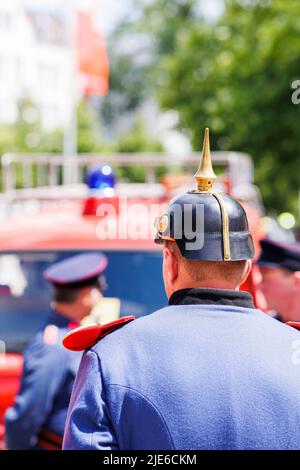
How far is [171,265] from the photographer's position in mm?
2098

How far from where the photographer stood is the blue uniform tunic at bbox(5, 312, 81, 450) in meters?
3.40

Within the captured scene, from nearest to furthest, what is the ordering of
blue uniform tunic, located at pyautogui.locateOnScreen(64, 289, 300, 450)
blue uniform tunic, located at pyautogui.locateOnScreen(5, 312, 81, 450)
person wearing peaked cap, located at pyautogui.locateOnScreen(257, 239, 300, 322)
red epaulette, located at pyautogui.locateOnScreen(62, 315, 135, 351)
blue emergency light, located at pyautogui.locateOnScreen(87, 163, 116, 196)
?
1. blue uniform tunic, located at pyautogui.locateOnScreen(64, 289, 300, 450)
2. red epaulette, located at pyautogui.locateOnScreen(62, 315, 135, 351)
3. blue uniform tunic, located at pyautogui.locateOnScreen(5, 312, 81, 450)
4. person wearing peaked cap, located at pyautogui.locateOnScreen(257, 239, 300, 322)
5. blue emergency light, located at pyautogui.locateOnScreen(87, 163, 116, 196)

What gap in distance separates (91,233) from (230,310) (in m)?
2.50

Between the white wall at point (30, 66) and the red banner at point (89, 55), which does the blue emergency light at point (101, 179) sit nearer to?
Result: the red banner at point (89, 55)

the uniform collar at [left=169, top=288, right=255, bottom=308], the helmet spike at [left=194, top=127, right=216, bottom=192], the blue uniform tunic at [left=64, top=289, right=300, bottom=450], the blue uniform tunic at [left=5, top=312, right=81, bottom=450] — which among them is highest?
the helmet spike at [left=194, top=127, right=216, bottom=192]

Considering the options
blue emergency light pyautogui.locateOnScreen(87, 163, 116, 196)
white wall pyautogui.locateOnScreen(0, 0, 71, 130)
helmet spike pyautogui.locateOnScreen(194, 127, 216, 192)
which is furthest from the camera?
white wall pyautogui.locateOnScreen(0, 0, 71, 130)

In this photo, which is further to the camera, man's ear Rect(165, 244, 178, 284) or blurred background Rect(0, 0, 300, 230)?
blurred background Rect(0, 0, 300, 230)

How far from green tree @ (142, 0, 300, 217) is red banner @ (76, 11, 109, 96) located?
11.0 ft

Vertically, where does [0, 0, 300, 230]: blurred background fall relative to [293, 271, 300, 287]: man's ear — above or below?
above

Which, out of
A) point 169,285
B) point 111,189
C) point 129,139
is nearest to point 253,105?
point 111,189

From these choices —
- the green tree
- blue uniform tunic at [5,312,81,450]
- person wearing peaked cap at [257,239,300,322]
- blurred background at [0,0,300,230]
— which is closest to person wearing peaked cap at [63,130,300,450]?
blue uniform tunic at [5,312,81,450]

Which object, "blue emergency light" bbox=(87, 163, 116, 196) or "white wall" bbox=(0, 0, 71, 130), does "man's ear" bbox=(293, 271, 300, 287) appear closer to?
"blue emergency light" bbox=(87, 163, 116, 196)

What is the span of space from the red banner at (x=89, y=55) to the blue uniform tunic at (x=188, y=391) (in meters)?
17.6

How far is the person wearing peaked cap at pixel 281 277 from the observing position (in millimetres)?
4121
